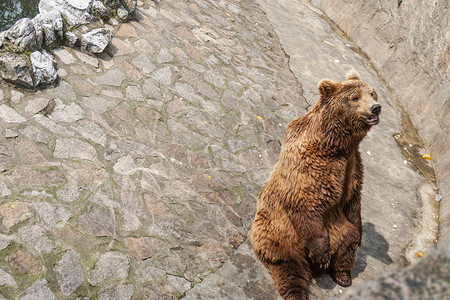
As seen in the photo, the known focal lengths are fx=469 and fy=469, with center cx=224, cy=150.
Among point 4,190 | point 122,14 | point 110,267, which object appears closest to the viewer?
point 110,267

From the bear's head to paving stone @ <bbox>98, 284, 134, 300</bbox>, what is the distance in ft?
Answer: 7.82

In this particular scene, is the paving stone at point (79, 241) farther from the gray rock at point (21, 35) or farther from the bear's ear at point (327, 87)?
the gray rock at point (21, 35)

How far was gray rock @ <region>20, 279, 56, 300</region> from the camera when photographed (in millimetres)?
3813

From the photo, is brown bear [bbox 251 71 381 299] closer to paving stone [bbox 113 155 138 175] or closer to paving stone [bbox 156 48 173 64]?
paving stone [bbox 113 155 138 175]

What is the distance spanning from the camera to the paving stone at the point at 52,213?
14.5ft

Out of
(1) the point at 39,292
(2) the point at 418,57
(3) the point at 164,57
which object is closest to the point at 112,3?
(3) the point at 164,57

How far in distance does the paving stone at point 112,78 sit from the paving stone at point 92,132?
930 mm

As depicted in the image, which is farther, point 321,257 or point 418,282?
point 321,257

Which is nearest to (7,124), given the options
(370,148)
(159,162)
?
(159,162)

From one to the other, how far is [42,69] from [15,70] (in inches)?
13.5

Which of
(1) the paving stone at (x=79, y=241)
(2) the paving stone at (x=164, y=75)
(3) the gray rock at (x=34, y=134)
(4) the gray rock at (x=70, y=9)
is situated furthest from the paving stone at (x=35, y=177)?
(4) the gray rock at (x=70, y=9)

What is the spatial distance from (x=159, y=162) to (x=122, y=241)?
4.41ft

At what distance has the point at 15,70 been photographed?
5.48 m

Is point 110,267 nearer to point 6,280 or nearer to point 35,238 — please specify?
point 35,238
